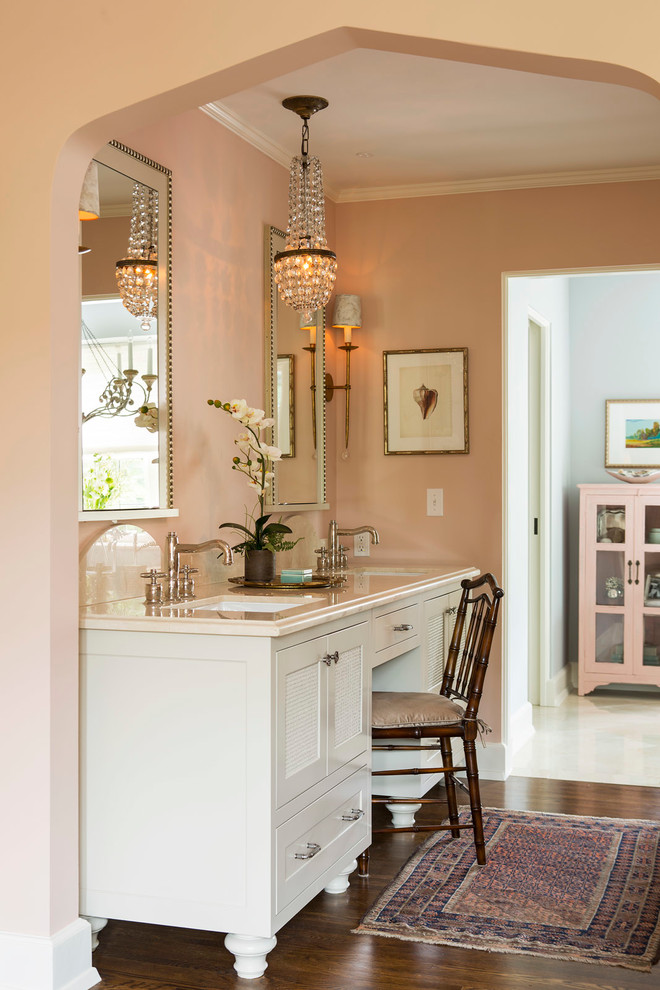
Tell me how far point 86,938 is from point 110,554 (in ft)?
3.30

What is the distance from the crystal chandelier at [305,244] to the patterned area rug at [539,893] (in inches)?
76.3

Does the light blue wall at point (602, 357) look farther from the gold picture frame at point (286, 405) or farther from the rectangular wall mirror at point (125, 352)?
the rectangular wall mirror at point (125, 352)

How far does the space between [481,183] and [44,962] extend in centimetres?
352

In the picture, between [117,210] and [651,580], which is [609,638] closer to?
[651,580]

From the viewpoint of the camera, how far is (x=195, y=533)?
3.51 m

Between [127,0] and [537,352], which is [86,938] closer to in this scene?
[127,0]

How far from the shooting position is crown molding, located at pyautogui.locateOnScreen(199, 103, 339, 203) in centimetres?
363

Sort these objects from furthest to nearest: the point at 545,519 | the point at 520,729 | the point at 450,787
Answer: the point at 545,519 < the point at 520,729 < the point at 450,787

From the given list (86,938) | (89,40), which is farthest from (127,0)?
(86,938)


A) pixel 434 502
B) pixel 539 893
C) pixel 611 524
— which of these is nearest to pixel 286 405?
pixel 434 502

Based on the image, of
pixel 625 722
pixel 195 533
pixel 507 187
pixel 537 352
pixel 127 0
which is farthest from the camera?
pixel 537 352

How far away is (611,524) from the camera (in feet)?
21.1

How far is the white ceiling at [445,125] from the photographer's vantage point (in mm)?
3418

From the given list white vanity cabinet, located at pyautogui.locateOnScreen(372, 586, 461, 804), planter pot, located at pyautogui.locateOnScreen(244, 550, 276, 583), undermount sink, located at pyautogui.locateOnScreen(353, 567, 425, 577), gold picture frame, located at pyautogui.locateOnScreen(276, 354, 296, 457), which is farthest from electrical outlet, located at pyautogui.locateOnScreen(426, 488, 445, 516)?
planter pot, located at pyautogui.locateOnScreen(244, 550, 276, 583)
